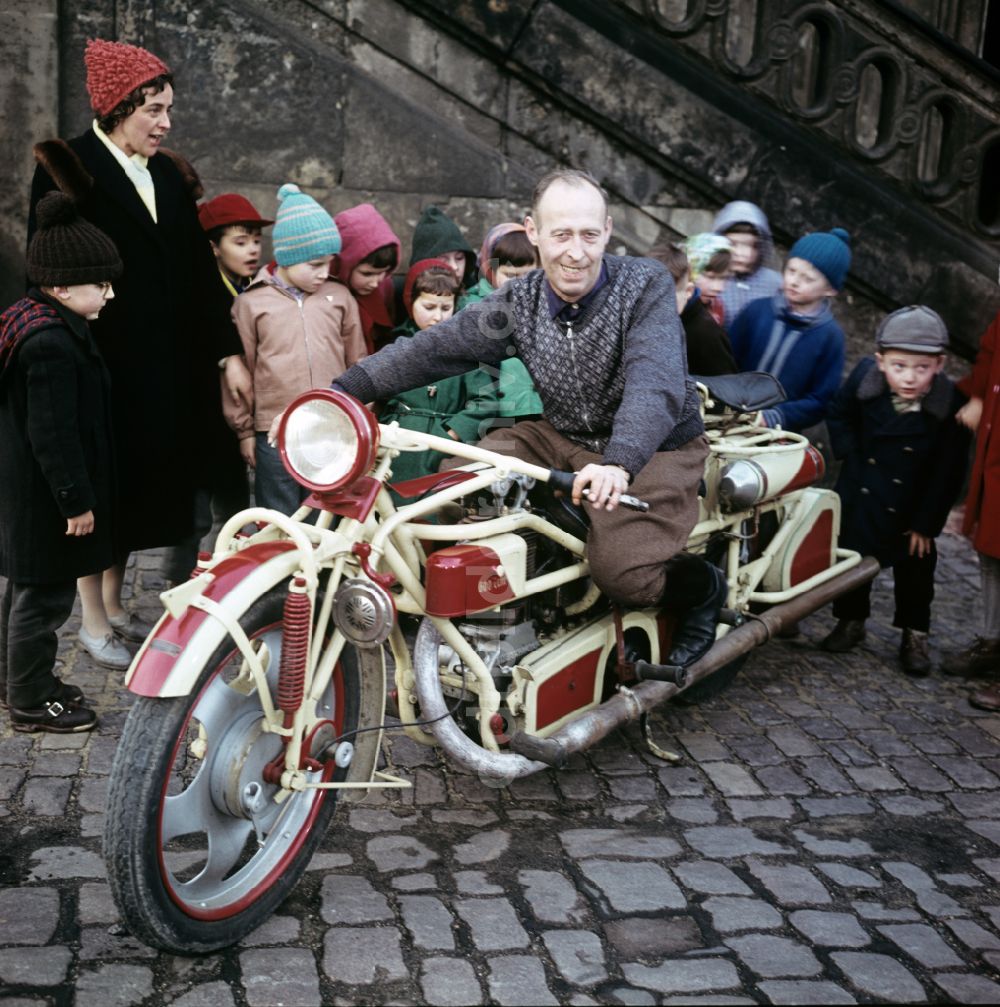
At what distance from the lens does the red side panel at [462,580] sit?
377cm

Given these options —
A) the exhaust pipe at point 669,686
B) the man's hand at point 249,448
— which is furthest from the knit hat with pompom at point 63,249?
the exhaust pipe at point 669,686

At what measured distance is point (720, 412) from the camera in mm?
5492

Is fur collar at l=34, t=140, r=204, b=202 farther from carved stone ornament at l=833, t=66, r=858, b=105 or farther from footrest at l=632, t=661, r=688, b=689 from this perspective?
carved stone ornament at l=833, t=66, r=858, b=105

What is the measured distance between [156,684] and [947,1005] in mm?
2030

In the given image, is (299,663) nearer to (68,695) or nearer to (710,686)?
(68,695)

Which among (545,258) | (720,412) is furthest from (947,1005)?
(720,412)

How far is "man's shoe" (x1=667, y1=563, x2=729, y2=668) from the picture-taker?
15.0 ft

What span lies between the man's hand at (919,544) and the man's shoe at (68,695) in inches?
135

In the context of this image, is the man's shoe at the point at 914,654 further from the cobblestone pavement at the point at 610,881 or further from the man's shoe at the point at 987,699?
the cobblestone pavement at the point at 610,881

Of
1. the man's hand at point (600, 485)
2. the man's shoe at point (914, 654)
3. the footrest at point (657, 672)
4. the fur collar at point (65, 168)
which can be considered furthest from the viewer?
the man's shoe at point (914, 654)

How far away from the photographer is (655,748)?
4.70 meters

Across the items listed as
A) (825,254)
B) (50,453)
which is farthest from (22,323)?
(825,254)

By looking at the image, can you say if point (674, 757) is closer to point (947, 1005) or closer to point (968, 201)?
point (947, 1005)

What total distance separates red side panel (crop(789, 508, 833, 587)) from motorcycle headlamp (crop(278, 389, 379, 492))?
2.56 m
